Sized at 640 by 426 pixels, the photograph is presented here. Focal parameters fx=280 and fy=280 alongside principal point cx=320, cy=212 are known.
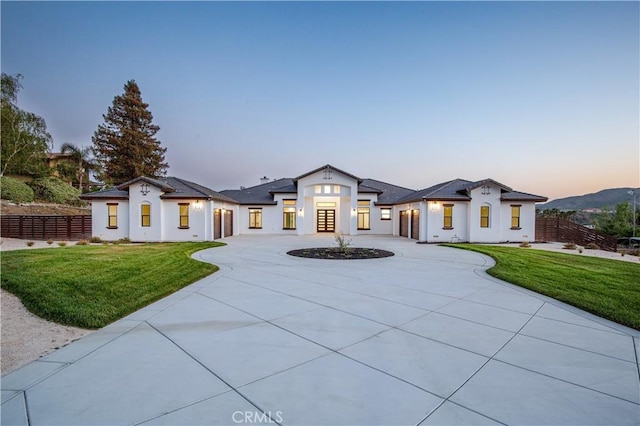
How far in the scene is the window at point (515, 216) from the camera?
63.7 feet

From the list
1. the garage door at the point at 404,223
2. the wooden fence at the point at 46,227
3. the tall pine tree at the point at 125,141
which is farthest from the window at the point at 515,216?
the tall pine tree at the point at 125,141

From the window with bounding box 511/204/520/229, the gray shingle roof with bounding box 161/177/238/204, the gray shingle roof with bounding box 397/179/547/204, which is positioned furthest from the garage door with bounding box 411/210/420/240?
the gray shingle roof with bounding box 161/177/238/204

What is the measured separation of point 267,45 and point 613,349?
19321 mm

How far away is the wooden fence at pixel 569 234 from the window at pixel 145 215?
27.6 m

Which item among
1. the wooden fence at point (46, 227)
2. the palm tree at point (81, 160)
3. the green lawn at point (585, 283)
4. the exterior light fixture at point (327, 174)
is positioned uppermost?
the palm tree at point (81, 160)

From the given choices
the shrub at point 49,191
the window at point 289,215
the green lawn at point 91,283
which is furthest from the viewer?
the shrub at point 49,191

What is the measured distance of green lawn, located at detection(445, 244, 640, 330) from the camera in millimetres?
5246

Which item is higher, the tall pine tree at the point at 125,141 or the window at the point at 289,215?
the tall pine tree at the point at 125,141

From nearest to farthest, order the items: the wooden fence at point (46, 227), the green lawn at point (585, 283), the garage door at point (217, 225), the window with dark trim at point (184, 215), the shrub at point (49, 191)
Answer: the green lawn at point (585, 283)
the window with dark trim at point (184, 215)
the wooden fence at point (46, 227)
the garage door at point (217, 225)
the shrub at point (49, 191)

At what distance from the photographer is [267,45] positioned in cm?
1708

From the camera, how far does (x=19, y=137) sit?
1039 inches

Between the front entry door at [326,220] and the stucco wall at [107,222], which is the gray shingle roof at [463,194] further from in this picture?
the stucco wall at [107,222]

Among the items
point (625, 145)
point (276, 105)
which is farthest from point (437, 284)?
point (625, 145)

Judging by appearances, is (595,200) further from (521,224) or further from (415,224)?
(415,224)
